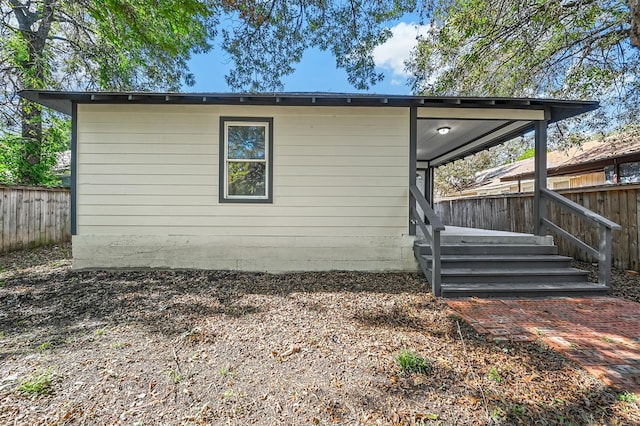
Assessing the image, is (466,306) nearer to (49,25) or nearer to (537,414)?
(537,414)

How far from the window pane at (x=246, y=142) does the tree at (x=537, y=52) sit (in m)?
4.77

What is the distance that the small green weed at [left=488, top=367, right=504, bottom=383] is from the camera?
207cm

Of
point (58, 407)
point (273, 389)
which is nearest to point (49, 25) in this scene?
point (58, 407)

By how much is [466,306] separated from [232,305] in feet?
9.21

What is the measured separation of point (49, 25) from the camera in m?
8.95

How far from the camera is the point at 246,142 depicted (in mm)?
5242

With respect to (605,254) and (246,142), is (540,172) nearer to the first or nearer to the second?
(605,254)

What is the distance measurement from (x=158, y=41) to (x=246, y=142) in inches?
155

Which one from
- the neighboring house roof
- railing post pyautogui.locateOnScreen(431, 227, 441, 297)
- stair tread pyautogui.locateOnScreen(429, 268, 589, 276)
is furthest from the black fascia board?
the neighboring house roof

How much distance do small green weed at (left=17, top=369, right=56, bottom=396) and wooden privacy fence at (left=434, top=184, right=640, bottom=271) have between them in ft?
24.9

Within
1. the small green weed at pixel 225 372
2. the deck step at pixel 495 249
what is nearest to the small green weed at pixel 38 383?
the small green weed at pixel 225 372

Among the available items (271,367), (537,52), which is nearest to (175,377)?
(271,367)

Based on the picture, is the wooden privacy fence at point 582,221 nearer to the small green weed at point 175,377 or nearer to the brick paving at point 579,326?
the brick paving at point 579,326

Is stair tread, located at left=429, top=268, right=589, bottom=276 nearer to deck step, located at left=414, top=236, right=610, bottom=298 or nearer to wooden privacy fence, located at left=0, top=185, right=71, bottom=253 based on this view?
deck step, located at left=414, top=236, right=610, bottom=298
